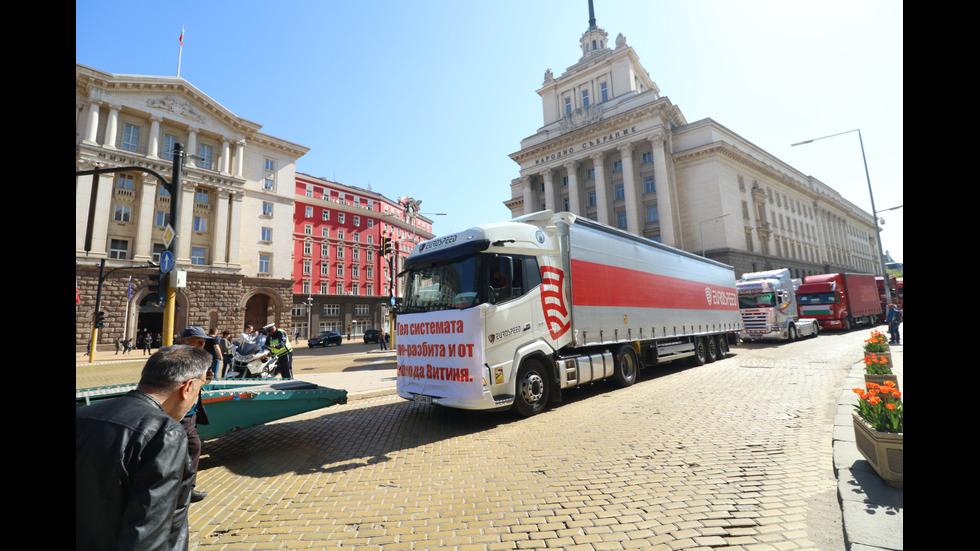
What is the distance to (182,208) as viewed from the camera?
117 feet

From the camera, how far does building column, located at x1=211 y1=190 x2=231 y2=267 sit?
36406mm

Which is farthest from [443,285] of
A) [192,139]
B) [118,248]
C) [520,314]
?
[192,139]

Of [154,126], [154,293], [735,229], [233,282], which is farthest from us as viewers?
[735,229]

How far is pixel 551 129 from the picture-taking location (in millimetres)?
53750

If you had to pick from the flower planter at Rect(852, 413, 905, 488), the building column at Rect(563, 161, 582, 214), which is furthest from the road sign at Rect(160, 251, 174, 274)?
the building column at Rect(563, 161, 582, 214)

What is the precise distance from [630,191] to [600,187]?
12.1 feet

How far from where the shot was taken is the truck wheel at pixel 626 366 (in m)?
10.0

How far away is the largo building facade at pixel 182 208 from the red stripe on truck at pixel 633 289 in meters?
32.0

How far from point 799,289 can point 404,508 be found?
1189 inches

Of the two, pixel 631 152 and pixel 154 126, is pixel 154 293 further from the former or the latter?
pixel 631 152

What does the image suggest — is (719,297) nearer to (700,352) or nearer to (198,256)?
(700,352)

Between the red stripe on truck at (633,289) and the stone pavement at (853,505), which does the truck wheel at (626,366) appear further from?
the stone pavement at (853,505)

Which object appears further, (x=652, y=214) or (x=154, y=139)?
(x=652, y=214)
